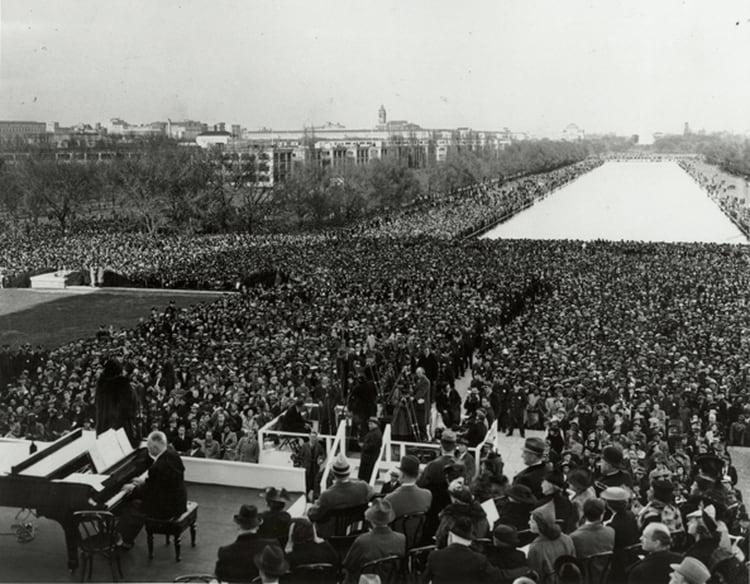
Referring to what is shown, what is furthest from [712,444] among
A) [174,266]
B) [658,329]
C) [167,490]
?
[174,266]

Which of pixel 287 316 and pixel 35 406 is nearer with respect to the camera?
pixel 35 406

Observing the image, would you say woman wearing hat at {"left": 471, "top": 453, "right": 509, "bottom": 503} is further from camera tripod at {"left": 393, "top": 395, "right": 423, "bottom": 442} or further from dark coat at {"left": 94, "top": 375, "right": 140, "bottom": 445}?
camera tripod at {"left": 393, "top": 395, "right": 423, "bottom": 442}

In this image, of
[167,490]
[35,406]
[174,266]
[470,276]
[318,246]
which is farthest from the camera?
[318,246]

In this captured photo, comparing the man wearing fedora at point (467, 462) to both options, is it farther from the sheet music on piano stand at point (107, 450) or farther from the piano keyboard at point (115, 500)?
the sheet music on piano stand at point (107, 450)

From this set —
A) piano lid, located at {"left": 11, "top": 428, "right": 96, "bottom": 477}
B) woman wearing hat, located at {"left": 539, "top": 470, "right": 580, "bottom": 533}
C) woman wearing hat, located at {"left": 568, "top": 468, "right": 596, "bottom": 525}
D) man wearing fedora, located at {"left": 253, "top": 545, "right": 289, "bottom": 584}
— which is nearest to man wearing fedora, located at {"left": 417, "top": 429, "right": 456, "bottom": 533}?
woman wearing hat, located at {"left": 539, "top": 470, "right": 580, "bottom": 533}

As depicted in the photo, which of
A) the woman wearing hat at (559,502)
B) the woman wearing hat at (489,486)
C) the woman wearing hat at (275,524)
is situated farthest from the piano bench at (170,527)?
the woman wearing hat at (559,502)

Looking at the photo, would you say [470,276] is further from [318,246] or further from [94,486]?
[94,486]

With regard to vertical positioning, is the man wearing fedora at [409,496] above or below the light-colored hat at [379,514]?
below
